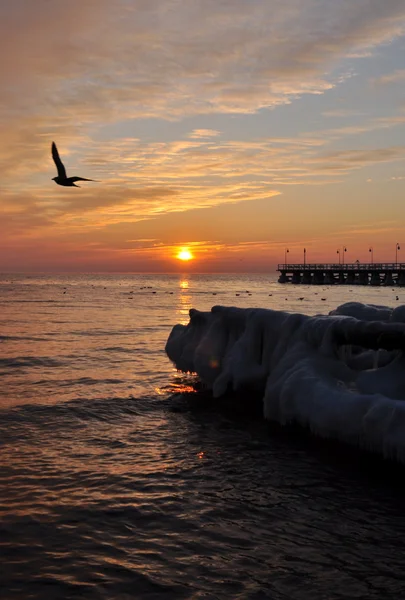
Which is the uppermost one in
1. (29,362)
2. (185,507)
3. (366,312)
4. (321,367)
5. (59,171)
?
(59,171)

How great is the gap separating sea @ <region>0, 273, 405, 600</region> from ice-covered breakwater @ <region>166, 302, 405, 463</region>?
0.73m

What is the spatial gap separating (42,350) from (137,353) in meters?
5.60

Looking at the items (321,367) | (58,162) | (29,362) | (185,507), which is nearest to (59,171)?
(58,162)

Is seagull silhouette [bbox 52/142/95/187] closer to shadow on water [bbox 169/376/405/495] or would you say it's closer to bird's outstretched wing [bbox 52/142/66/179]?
bird's outstretched wing [bbox 52/142/66/179]

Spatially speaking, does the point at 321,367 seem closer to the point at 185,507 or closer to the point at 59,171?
the point at 185,507

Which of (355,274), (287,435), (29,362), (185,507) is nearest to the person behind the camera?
(185,507)

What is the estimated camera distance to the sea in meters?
7.47

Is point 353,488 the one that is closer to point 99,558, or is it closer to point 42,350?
point 99,558

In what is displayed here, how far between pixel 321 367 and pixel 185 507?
20.6 feet

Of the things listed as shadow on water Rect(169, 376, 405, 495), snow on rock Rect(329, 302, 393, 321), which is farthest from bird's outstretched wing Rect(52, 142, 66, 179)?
snow on rock Rect(329, 302, 393, 321)

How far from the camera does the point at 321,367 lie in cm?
1476

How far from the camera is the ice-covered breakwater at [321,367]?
39.3 feet

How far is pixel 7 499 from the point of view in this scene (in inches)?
399

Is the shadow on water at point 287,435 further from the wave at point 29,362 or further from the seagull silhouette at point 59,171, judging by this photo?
the wave at point 29,362
